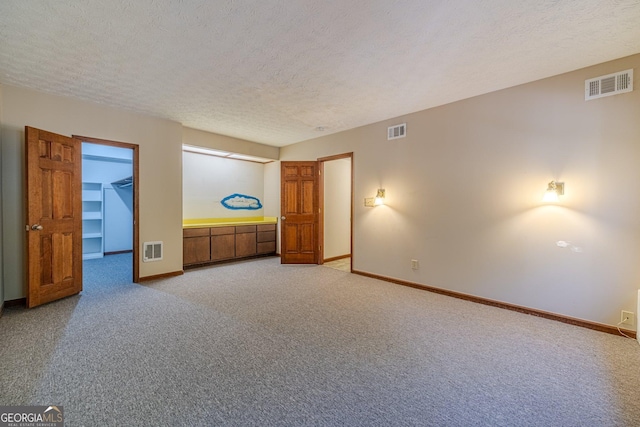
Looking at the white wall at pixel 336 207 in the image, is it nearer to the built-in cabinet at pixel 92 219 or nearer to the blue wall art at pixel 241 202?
the blue wall art at pixel 241 202

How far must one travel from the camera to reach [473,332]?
8.94 ft

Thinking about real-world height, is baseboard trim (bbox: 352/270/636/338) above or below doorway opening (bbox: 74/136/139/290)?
below

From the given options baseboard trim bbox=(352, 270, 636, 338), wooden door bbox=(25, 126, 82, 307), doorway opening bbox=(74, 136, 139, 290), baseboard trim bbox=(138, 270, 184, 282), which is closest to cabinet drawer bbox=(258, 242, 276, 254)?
baseboard trim bbox=(138, 270, 184, 282)

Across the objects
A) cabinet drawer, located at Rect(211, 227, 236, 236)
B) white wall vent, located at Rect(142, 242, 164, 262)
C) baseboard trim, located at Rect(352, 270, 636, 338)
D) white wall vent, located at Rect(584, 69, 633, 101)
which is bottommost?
baseboard trim, located at Rect(352, 270, 636, 338)

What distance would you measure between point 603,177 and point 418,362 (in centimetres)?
267

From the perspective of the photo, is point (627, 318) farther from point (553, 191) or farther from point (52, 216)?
point (52, 216)

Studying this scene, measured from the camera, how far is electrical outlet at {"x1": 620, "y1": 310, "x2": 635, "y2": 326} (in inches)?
104

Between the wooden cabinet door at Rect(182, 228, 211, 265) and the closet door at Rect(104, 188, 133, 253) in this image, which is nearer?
the wooden cabinet door at Rect(182, 228, 211, 265)

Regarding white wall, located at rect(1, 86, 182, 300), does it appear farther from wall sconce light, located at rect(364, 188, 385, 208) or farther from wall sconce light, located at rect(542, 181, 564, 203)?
wall sconce light, located at rect(542, 181, 564, 203)

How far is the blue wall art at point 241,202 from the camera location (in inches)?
257

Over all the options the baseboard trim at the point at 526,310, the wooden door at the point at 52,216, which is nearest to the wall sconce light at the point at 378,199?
the baseboard trim at the point at 526,310

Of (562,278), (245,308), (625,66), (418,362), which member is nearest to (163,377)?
(245,308)

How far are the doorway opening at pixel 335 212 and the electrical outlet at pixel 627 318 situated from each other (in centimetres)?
391

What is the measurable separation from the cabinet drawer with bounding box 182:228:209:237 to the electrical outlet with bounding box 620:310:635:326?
6.04m
